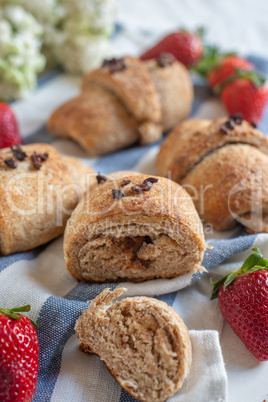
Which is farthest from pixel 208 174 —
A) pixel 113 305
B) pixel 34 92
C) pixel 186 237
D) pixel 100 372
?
pixel 34 92

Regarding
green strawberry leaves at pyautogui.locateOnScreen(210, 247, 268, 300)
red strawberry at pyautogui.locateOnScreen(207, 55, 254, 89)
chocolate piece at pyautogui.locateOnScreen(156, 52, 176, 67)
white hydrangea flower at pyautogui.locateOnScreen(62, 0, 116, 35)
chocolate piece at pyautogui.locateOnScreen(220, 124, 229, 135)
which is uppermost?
white hydrangea flower at pyautogui.locateOnScreen(62, 0, 116, 35)

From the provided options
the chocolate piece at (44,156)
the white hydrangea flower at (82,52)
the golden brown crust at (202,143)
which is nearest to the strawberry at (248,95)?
the golden brown crust at (202,143)

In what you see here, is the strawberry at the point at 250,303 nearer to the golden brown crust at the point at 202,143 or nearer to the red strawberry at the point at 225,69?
the golden brown crust at the point at 202,143

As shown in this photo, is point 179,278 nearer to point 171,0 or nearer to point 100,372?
point 100,372

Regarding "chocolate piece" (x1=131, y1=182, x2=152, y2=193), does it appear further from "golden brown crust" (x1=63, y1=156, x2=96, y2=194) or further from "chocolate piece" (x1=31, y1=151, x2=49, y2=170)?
"chocolate piece" (x1=31, y1=151, x2=49, y2=170)

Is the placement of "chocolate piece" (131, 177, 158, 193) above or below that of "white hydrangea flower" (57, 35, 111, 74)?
below

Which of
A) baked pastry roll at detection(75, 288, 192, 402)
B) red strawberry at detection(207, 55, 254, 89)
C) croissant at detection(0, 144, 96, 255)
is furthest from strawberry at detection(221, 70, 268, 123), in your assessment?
baked pastry roll at detection(75, 288, 192, 402)
